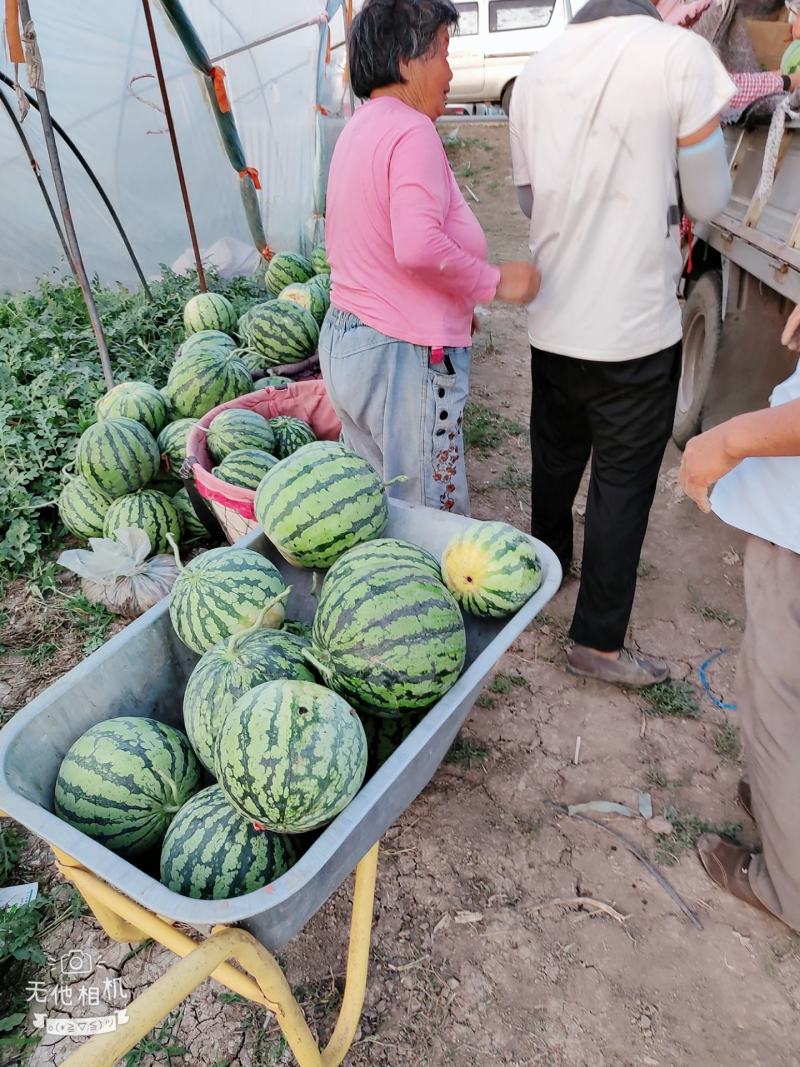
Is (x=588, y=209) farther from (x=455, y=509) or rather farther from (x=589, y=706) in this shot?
(x=589, y=706)

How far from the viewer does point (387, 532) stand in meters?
2.02

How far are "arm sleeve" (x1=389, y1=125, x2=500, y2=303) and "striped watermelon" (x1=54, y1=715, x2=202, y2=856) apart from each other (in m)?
1.60

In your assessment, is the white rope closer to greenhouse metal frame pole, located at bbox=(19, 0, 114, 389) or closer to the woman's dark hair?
the woman's dark hair

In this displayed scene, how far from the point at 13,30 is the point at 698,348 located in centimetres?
416

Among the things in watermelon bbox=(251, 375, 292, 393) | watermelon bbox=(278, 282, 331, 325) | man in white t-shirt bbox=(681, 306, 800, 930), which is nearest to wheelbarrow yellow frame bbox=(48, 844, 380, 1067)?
man in white t-shirt bbox=(681, 306, 800, 930)

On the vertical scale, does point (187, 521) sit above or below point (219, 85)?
below

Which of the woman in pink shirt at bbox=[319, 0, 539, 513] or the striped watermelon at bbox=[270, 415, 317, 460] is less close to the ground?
the woman in pink shirt at bbox=[319, 0, 539, 513]

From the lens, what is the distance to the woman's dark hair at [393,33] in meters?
2.09

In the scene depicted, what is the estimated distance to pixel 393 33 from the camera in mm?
2104

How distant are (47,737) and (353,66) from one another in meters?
2.20

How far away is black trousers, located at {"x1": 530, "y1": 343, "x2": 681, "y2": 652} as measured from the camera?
95.9 inches

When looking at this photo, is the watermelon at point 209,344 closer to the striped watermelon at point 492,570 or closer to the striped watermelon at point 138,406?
the striped watermelon at point 138,406

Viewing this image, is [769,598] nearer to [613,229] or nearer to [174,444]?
[613,229]

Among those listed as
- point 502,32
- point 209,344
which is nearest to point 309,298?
point 209,344
